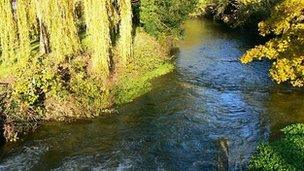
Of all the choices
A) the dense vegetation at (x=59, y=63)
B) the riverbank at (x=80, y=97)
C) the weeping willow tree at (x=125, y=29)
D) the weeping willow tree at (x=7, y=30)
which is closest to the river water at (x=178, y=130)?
the riverbank at (x=80, y=97)

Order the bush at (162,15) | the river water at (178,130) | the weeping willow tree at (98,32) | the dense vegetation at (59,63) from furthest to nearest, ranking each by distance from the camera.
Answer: the bush at (162,15)
the weeping willow tree at (98,32)
the dense vegetation at (59,63)
the river water at (178,130)

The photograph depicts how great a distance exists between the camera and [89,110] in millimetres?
20250

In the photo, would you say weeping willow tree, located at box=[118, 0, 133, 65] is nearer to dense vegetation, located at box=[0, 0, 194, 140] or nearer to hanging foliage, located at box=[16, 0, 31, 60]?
dense vegetation, located at box=[0, 0, 194, 140]

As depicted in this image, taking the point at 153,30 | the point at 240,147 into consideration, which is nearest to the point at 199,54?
the point at 153,30

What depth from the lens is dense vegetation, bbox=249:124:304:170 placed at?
14.8 m

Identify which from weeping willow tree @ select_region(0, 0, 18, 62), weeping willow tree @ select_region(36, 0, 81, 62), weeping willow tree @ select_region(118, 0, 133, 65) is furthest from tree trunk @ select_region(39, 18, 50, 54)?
weeping willow tree @ select_region(118, 0, 133, 65)

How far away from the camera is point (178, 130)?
61.8 feet

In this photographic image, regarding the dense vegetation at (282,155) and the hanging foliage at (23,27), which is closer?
the dense vegetation at (282,155)

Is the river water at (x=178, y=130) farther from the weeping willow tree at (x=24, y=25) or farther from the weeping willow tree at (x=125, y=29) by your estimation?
the weeping willow tree at (x=24, y=25)

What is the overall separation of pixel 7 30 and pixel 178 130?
8475 millimetres

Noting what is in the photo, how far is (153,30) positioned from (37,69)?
11.6 metres

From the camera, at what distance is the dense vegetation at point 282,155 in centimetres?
1484

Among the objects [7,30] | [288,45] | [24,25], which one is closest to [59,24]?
[24,25]

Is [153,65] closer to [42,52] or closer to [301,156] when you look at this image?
[42,52]
